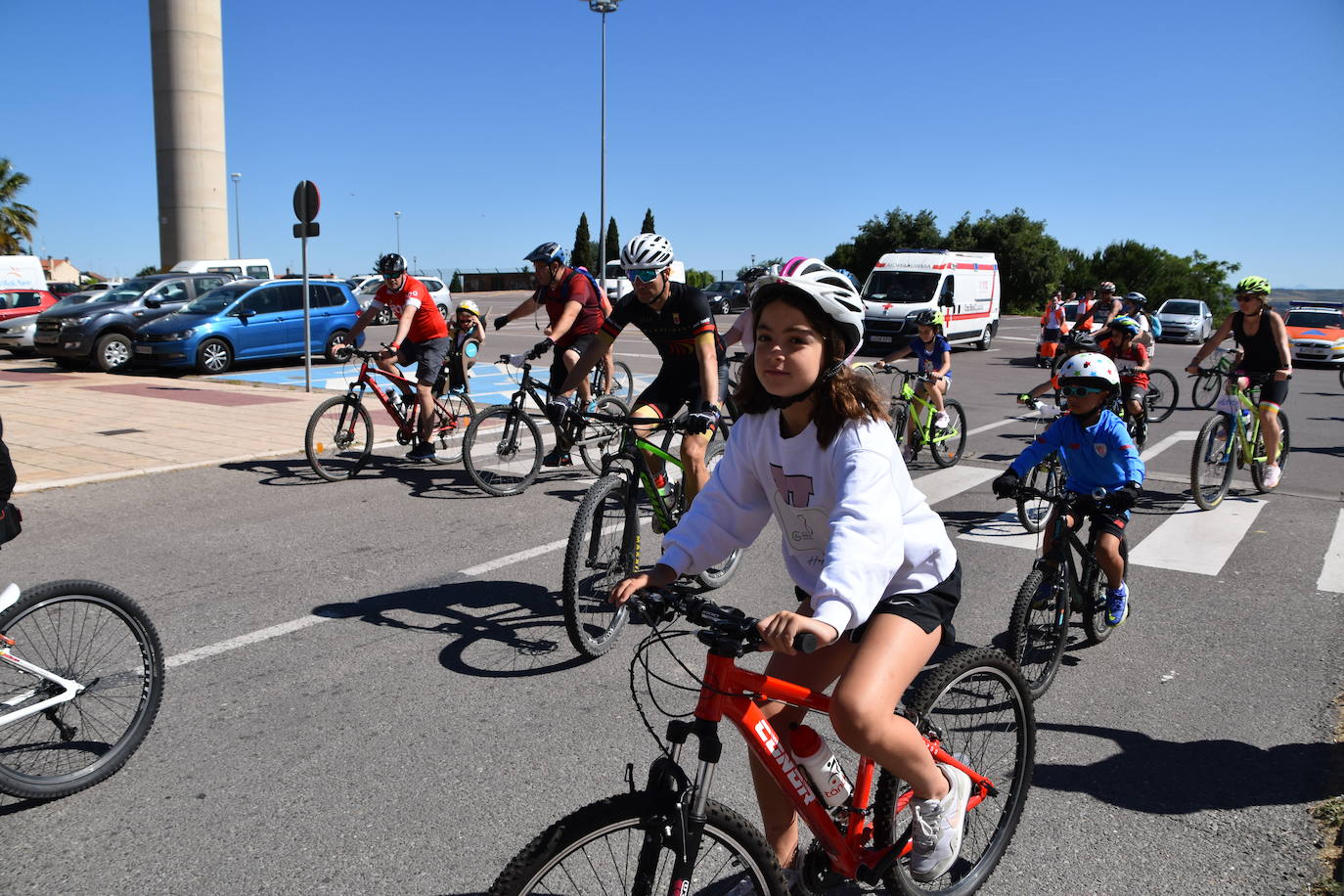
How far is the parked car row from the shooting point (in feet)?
59.7

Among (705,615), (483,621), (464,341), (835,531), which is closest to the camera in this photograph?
(705,615)

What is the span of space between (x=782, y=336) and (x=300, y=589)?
14.1 feet

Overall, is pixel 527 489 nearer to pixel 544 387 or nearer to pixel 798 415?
pixel 544 387

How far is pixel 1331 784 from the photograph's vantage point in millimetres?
3713

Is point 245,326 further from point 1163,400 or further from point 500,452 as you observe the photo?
point 1163,400

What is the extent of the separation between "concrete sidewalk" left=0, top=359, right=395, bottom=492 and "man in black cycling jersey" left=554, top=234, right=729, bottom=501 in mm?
5371

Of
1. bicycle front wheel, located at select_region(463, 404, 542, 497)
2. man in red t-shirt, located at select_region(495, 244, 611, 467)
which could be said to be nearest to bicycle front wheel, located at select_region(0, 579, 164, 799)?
bicycle front wheel, located at select_region(463, 404, 542, 497)

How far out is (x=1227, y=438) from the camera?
8.73 metres

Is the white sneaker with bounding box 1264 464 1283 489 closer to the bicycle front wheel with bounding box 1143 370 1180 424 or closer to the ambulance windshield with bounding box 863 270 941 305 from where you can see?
the bicycle front wheel with bounding box 1143 370 1180 424


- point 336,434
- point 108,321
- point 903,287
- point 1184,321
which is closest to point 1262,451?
point 336,434

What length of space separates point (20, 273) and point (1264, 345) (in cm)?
2633

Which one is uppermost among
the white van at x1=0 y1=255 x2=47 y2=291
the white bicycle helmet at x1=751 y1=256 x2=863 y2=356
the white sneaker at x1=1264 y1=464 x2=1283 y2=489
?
the white van at x1=0 y1=255 x2=47 y2=291

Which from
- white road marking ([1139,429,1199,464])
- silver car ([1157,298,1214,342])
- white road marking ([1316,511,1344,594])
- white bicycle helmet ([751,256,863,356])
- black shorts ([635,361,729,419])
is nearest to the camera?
white bicycle helmet ([751,256,863,356])

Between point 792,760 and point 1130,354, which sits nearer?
point 792,760
